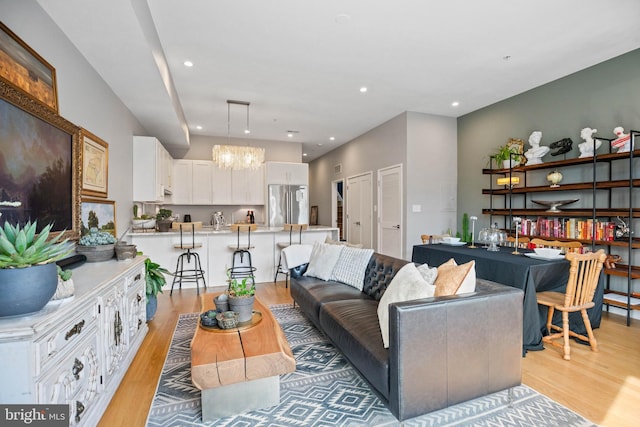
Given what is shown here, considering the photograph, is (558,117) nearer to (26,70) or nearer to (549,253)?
(549,253)

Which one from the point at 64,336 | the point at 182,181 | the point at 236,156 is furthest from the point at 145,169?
the point at 64,336

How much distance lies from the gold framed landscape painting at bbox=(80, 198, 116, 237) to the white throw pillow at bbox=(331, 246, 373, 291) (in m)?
2.42

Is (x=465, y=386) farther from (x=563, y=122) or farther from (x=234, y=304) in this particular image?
(x=563, y=122)

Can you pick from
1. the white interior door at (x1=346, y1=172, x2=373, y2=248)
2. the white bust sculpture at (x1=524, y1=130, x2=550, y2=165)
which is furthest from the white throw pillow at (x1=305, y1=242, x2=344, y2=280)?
the white interior door at (x1=346, y1=172, x2=373, y2=248)

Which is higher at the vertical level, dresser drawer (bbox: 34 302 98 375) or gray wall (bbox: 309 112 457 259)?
gray wall (bbox: 309 112 457 259)

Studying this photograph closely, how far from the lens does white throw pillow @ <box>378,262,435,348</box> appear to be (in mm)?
1787

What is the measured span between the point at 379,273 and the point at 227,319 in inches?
57.0

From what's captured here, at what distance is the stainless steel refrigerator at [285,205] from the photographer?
7.25 meters

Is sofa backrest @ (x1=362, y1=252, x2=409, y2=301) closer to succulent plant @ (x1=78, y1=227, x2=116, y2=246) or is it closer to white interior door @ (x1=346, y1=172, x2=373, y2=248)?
succulent plant @ (x1=78, y1=227, x2=116, y2=246)

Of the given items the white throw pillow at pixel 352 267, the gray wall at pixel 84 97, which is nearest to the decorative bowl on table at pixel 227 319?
the white throw pillow at pixel 352 267

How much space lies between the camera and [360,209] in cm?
745

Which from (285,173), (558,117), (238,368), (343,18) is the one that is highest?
(343,18)

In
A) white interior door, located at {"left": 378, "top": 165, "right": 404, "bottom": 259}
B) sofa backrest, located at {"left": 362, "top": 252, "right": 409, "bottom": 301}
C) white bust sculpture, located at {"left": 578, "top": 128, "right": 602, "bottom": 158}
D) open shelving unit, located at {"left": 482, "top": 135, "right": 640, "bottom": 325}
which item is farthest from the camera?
white interior door, located at {"left": 378, "top": 165, "right": 404, "bottom": 259}

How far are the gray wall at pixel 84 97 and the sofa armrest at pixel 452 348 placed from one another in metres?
2.82
